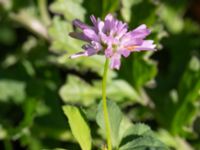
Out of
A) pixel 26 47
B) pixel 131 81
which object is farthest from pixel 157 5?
pixel 26 47

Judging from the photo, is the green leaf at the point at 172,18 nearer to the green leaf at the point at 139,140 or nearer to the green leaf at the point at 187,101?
the green leaf at the point at 187,101

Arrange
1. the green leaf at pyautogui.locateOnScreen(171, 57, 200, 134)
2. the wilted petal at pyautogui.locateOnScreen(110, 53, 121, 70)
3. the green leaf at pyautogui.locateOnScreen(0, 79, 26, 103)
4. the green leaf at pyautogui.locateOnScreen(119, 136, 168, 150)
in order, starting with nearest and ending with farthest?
the wilted petal at pyautogui.locateOnScreen(110, 53, 121, 70) → the green leaf at pyautogui.locateOnScreen(119, 136, 168, 150) → the green leaf at pyautogui.locateOnScreen(171, 57, 200, 134) → the green leaf at pyautogui.locateOnScreen(0, 79, 26, 103)

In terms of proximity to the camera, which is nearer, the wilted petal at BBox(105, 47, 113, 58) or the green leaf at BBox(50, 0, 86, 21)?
the wilted petal at BBox(105, 47, 113, 58)

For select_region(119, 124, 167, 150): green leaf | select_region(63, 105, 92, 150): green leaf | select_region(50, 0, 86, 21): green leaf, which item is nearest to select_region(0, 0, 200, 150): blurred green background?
select_region(50, 0, 86, 21): green leaf

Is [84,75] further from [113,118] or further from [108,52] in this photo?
[108,52]

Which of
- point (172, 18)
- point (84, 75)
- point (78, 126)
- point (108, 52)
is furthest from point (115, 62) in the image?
point (172, 18)

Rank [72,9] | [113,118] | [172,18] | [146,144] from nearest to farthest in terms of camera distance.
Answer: [146,144], [113,118], [72,9], [172,18]

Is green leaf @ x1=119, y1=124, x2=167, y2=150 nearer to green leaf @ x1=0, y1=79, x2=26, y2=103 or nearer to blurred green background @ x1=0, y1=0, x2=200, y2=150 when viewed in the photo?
blurred green background @ x1=0, y1=0, x2=200, y2=150
